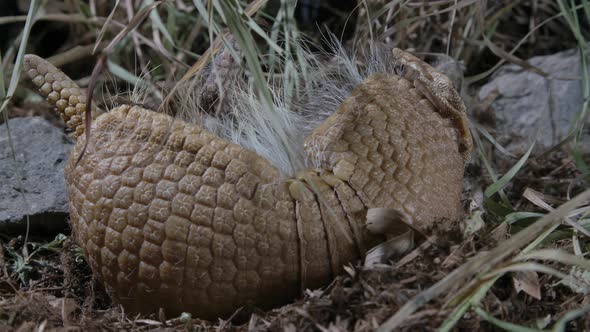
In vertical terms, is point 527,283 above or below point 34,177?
above

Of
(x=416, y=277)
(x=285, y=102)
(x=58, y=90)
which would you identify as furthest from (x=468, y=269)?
(x=58, y=90)

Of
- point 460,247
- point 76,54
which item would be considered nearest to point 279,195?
point 460,247

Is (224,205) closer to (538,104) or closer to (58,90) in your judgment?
(58,90)

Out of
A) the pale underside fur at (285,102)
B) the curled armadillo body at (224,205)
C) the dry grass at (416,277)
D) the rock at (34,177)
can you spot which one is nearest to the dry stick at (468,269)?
the dry grass at (416,277)

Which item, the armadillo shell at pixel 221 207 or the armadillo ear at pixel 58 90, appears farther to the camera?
the armadillo ear at pixel 58 90

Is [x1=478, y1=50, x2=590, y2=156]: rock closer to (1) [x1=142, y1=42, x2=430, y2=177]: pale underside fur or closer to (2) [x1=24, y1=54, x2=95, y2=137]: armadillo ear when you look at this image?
(1) [x1=142, y1=42, x2=430, y2=177]: pale underside fur

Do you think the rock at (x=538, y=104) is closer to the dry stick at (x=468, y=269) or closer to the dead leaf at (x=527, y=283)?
the dead leaf at (x=527, y=283)

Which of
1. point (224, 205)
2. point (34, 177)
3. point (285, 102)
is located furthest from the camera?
point (34, 177)

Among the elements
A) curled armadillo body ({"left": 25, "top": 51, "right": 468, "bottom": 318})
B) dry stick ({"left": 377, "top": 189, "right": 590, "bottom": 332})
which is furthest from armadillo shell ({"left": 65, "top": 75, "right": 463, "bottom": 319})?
dry stick ({"left": 377, "top": 189, "right": 590, "bottom": 332})
